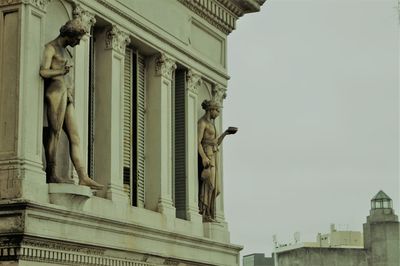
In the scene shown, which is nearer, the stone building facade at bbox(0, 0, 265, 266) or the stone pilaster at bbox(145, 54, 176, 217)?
the stone building facade at bbox(0, 0, 265, 266)

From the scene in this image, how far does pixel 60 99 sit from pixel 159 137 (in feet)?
12.7

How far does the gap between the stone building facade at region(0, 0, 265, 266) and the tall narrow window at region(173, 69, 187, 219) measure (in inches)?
0.7

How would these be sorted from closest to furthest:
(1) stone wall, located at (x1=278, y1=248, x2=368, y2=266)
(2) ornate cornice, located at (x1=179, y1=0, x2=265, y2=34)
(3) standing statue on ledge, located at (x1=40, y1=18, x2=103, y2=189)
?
(3) standing statue on ledge, located at (x1=40, y1=18, x2=103, y2=189), (2) ornate cornice, located at (x1=179, y1=0, x2=265, y2=34), (1) stone wall, located at (x1=278, y1=248, x2=368, y2=266)

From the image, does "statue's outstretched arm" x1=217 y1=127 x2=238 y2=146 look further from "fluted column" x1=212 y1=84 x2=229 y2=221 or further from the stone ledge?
the stone ledge

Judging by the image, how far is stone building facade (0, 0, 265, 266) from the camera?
16094 mm

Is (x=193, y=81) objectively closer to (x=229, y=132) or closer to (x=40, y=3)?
(x=229, y=132)

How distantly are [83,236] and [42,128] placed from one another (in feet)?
5.75

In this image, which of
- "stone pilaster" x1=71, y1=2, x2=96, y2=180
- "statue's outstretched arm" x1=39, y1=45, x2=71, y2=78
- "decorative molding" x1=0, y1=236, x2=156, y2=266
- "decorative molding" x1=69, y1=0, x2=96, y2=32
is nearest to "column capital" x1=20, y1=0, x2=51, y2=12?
"statue's outstretched arm" x1=39, y1=45, x2=71, y2=78

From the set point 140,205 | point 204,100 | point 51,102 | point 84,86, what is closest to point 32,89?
point 51,102

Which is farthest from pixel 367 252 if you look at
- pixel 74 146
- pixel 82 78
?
pixel 74 146

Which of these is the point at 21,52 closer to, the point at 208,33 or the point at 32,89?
the point at 32,89

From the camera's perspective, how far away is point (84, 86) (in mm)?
17875

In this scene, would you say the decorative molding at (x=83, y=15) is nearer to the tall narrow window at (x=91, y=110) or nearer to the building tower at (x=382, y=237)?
the tall narrow window at (x=91, y=110)

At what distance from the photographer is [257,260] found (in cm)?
7488
